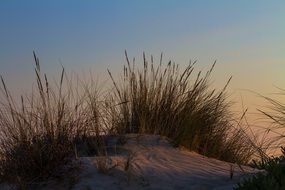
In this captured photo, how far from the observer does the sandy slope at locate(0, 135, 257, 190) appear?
7.05 m

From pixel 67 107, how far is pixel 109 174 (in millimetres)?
1142

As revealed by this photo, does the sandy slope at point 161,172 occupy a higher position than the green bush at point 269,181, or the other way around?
the sandy slope at point 161,172

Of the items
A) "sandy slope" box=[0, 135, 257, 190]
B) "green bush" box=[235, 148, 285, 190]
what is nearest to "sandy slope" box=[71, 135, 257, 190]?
"sandy slope" box=[0, 135, 257, 190]

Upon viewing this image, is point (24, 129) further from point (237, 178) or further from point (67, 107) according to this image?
point (237, 178)

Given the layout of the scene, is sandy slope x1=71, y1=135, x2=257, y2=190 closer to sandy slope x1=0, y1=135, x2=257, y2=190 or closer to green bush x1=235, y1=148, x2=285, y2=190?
sandy slope x1=0, y1=135, x2=257, y2=190

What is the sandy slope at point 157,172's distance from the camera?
23.1ft

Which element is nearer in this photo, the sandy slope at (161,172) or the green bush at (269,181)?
the green bush at (269,181)

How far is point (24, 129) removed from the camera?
7.47 metres

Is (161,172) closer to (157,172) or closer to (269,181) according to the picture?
(157,172)

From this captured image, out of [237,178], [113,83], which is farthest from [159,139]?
[237,178]

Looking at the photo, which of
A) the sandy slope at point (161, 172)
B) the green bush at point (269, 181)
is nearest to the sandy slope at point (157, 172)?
the sandy slope at point (161, 172)

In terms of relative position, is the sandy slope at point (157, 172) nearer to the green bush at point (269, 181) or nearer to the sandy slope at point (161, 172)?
the sandy slope at point (161, 172)

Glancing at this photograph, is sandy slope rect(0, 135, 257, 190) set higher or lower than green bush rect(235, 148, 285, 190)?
higher

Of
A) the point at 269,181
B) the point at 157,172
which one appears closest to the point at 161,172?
the point at 157,172
